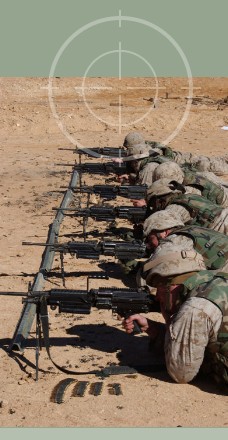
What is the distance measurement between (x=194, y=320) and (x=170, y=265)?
71cm

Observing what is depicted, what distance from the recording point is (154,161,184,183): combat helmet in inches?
600

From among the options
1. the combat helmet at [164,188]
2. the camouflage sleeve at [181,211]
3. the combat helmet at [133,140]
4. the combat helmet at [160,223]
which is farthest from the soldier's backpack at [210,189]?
the combat helmet at [133,140]

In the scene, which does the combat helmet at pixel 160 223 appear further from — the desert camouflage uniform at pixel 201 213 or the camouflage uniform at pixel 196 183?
the camouflage uniform at pixel 196 183

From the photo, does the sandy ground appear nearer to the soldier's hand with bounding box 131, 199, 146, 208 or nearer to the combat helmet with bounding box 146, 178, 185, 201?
the soldier's hand with bounding box 131, 199, 146, 208

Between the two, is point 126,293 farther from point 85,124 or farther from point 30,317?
point 85,124

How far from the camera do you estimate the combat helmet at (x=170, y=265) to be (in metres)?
9.09

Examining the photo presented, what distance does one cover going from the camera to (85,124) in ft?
91.3

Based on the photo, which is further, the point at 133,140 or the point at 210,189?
the point at 133,140

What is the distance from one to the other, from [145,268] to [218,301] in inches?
38.5

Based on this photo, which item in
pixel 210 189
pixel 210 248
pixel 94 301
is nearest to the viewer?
pixel 94 301

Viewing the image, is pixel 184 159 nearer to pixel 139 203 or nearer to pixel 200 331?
pixel 139 203

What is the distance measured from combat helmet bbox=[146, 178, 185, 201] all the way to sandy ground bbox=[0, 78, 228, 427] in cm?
125

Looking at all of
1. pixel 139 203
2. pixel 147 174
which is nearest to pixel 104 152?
pixel 147 174

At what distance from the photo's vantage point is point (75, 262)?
13.7 metres
